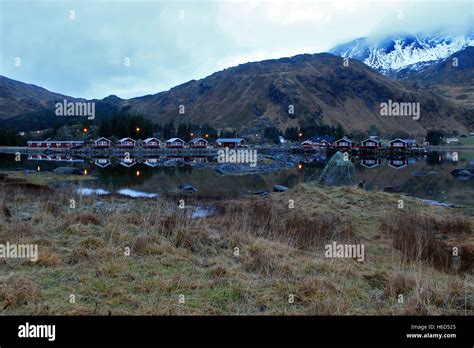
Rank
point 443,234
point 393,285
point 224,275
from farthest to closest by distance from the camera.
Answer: point 443,234 → point 224,275 → point 393,285

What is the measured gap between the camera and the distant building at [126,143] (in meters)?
107

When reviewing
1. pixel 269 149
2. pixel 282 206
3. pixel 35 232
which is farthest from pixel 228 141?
pixel 35 232

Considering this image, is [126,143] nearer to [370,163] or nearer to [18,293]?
[370,163]

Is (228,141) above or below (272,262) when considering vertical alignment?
above

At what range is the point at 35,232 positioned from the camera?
9.66 metres

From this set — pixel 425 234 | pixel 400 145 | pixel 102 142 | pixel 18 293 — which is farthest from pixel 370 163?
pixel 102 142

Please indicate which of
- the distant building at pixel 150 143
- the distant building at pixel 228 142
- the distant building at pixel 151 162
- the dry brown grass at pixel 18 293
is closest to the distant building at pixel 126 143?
the distant building at pixel 150 143

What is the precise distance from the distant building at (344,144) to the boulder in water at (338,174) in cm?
8730

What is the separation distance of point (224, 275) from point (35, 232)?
572 centimetres

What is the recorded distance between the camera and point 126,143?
107875 millimetres

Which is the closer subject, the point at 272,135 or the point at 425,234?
the point at 425,234

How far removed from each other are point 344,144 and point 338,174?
296 feet
